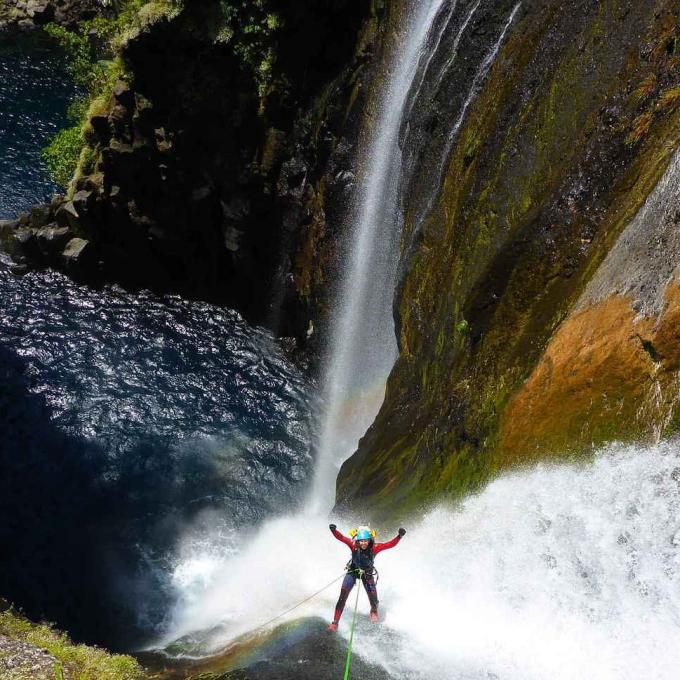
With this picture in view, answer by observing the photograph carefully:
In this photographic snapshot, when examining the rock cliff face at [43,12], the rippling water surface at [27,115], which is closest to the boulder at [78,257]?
the rippling water surface at [27,115]

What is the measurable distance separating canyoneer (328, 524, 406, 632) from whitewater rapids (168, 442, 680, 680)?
266mm

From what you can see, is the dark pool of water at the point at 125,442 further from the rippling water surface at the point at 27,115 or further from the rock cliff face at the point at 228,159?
the rippling water surface at the point at 27,115

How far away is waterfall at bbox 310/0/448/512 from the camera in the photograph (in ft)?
49.4

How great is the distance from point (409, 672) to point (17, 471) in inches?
462

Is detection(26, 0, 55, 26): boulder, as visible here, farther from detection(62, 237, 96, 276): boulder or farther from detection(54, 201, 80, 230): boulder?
detection(62, 237, 96, 276): boulder

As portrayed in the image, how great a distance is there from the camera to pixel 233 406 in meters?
18.0

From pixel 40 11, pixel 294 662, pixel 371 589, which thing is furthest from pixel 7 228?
pixel 40 11

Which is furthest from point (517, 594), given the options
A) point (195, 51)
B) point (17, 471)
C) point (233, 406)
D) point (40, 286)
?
point (40, 286)

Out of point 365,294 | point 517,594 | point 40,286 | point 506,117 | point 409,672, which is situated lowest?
point 409,672

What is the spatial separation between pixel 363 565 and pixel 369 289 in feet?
29.0

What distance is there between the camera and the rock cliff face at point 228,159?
17656 mm

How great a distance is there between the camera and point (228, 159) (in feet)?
65.4

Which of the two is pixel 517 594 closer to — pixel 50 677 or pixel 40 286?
pixel 50 677

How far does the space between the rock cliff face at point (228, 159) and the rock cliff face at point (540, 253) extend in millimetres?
5527
